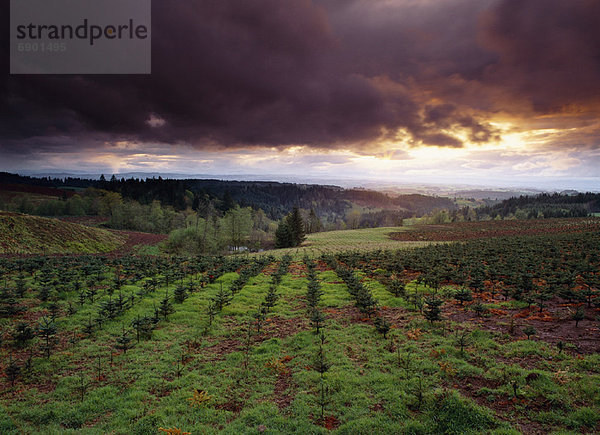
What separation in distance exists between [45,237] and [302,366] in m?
56.0

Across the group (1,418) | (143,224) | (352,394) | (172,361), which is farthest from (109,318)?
(143,224)

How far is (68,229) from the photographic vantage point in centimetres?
4950

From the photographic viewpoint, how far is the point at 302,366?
10.7 meters

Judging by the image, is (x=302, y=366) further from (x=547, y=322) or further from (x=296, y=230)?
(x=296, y=230)

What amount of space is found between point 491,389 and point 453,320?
21.6ft

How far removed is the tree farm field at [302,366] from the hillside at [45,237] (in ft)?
103

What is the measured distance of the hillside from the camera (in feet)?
127

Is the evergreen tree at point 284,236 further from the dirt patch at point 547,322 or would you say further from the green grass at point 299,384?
the green grass at point 299,384

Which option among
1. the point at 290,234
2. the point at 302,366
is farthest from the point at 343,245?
the point at 302,366

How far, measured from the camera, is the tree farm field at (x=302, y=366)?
24.2ft

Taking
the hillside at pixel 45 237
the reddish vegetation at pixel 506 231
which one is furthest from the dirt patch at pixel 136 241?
the reddish vegetation at pixel 506 231

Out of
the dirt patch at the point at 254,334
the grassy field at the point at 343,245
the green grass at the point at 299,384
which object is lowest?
the grassy field at the point at 343,245

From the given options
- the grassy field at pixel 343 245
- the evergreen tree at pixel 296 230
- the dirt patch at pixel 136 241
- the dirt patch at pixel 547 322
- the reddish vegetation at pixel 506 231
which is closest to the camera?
the dirt patch at pixel 547 322

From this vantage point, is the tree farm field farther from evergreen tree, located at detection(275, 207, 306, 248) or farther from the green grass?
evergreen tree, located at detection(275, 207, 306, 248)
